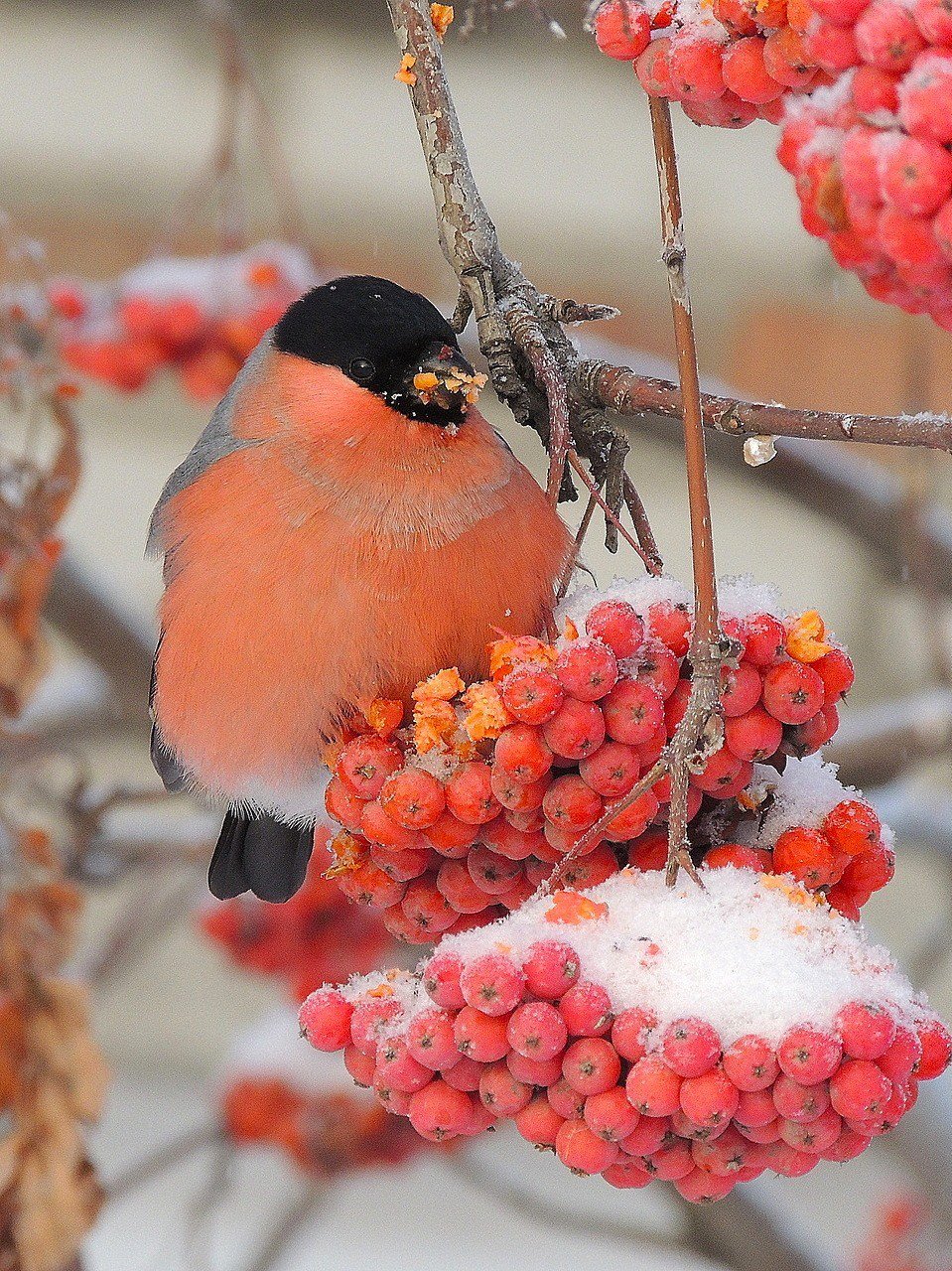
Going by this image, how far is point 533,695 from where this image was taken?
653 mm

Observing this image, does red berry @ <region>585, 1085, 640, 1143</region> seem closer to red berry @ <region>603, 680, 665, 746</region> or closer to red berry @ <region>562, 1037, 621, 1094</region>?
red berry @ <region>562, 1037, 621, 1094</region>

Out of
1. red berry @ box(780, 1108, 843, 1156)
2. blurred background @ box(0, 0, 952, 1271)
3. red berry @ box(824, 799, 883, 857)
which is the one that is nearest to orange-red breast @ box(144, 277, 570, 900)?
red berry @ box(824, 799, 883, 857)

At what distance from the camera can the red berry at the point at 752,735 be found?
665 millimetres

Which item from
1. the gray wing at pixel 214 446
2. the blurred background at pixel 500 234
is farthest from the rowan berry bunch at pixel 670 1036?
the blurred background at pixel 500 234

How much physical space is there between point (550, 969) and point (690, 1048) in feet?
0.22

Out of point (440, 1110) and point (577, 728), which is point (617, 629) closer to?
point (577, 728)

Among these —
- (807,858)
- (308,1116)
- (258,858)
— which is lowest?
(308,1116)

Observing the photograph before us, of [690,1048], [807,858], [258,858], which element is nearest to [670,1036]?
[690,1048]

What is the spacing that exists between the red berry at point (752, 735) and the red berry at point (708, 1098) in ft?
0.46

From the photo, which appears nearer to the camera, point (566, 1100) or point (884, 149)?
point (884, 149)

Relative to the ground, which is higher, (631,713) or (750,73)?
(750,73)

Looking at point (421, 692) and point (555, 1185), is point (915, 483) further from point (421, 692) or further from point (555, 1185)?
point (555, 1185)

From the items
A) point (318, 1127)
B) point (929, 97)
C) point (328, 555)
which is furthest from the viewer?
point (318, 1127)

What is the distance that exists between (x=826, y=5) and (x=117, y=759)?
2.74m
